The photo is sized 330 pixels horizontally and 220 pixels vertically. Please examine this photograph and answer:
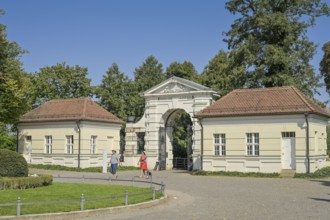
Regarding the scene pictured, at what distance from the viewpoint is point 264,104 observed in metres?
33.1

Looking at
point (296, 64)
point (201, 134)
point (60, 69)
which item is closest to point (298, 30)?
point (296, 64)

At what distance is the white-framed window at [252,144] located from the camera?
3266 cm

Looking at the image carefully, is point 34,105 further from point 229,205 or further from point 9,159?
point 229,205

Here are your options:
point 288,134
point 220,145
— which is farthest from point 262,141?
point 220,145

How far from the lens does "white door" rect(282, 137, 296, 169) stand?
31.5 m

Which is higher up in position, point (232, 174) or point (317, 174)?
point (317, 174)

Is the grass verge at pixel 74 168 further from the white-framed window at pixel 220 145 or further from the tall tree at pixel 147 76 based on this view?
the tall tree at pixel 147 76

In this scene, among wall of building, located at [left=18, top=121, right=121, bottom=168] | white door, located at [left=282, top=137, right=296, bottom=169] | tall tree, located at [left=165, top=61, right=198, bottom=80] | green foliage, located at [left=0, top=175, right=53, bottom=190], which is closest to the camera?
green foliage, located at [left=0, top=175, right=53, bottom=190]

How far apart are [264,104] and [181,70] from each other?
2882 cm

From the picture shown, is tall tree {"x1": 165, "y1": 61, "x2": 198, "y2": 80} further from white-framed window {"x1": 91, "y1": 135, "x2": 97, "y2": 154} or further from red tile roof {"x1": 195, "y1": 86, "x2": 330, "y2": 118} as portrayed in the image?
red tile roof {"x1": 195, "y1": 86, "x2": 330, "y2": 118}

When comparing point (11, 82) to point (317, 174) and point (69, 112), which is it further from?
point (317, 174)

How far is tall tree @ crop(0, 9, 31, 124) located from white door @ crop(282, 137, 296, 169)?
2077cm

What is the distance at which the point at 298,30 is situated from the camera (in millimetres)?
41969

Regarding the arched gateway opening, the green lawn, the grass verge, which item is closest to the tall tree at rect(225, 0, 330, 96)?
the arched gateway opening
